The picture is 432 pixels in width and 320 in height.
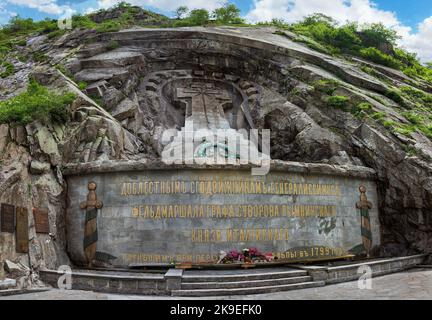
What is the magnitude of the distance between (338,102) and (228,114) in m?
6.45

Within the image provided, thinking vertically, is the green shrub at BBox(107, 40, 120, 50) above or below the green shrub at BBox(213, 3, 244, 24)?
below

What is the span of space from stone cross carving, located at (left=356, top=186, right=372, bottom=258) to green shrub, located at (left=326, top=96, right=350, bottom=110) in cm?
423

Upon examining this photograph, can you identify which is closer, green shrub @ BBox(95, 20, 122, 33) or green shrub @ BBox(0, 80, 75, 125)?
green shrub @ BBox(0, 80, 75, 125)

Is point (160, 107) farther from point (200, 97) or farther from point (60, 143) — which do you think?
point (60, 143)

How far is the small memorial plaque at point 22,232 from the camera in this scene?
33.8 feet

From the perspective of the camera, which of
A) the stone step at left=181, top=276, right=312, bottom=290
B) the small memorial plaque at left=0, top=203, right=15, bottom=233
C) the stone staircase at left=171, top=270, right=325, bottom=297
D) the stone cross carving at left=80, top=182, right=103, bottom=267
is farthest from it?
the stone cross carving at left=80, top=182, right=103, bottom=267

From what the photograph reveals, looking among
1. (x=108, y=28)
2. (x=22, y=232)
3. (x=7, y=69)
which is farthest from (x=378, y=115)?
(x=7, y=69)

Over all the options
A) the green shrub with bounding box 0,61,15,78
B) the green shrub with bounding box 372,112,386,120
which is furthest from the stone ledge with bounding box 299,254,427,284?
the green shrub with bounding box 0,61,15,78

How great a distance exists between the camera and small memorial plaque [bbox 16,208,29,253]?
10.3 meters

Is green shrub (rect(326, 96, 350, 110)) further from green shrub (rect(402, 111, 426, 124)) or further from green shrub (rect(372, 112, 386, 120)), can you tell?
green shrub (rect(402, 111, 426, 124))

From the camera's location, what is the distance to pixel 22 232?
10492 mm

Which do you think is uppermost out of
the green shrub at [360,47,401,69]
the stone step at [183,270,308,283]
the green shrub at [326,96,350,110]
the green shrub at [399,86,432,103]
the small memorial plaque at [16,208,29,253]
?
the green shrub at [360,47,401,69]

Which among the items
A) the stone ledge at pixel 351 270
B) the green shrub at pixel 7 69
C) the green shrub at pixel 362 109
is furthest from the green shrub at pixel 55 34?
the stone ledge at pixel 351 270

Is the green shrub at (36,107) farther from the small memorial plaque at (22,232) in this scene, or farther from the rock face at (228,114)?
the small memorial plaque at (22,232)
